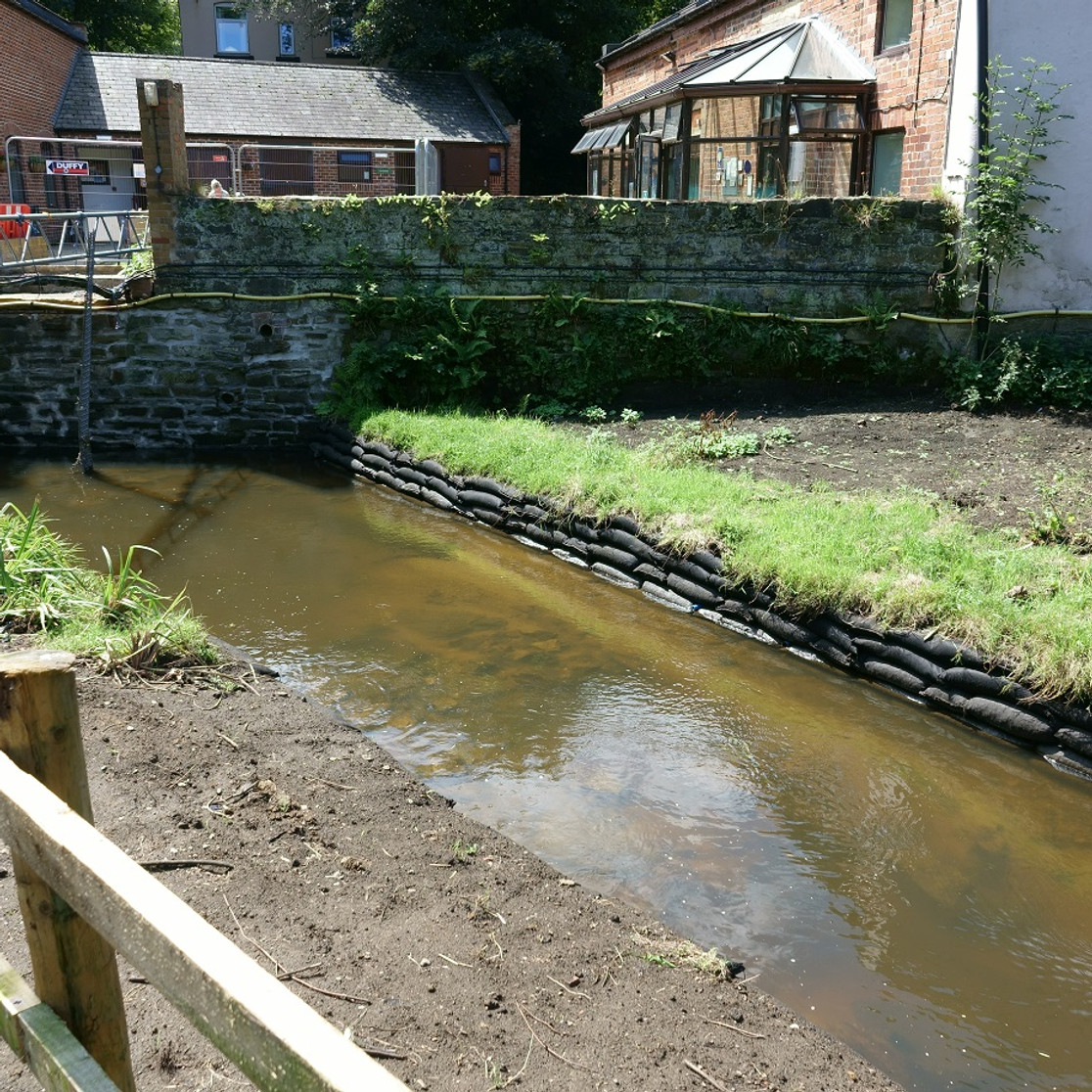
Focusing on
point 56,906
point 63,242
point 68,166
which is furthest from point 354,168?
point 56,906

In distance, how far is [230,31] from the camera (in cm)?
3272

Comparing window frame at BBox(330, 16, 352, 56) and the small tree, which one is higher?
window frame at BBox(330, 16, 352, 56)

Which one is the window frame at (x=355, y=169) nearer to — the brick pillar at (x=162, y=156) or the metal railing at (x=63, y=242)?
the metal railing at (x=63, y=242)

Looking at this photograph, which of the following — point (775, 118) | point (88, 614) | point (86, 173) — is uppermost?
point (86, 173)

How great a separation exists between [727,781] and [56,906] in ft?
12.4

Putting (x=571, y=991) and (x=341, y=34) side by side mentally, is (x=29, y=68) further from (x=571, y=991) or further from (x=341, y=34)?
(x=571, y=991)

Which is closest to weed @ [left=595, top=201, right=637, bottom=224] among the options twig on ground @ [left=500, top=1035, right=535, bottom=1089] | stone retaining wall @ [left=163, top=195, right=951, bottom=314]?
stone retaining wall @ [left=163, top=195, right=951, bottom=314]

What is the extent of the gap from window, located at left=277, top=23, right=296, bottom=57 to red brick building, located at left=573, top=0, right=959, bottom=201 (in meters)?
20.7

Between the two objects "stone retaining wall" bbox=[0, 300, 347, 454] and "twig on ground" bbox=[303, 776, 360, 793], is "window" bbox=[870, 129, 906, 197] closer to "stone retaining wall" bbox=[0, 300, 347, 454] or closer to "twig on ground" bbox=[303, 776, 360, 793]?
"stone retaining wall" bbox=[0, 300, 347, 454]

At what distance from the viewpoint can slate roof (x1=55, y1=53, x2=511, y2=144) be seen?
25.0 metres

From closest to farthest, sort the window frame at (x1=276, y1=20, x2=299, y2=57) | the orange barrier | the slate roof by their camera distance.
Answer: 1. the orange barrier
2. the slate roof
3. the window frame at (x1=276, y1=20, x2=299, y2=57)

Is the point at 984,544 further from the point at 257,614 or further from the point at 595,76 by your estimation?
the point at 595,76

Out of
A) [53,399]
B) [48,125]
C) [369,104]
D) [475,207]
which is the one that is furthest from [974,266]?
[48,125]

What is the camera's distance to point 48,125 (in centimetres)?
→ 2461
